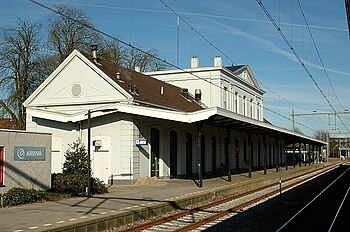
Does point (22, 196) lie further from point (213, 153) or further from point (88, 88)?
point (213, 153)

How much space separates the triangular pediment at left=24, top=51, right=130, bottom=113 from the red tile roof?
542 millimetres

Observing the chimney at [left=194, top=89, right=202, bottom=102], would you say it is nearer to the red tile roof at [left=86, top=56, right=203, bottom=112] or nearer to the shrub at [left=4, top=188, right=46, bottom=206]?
the red tile roof at [left=86, top=56, right=203, bottom=112]

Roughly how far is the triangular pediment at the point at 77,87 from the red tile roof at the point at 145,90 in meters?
0.54

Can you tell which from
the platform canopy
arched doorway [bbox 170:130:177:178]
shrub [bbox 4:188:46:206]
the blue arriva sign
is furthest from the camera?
arched doorway [bbox 170:130:177:178]

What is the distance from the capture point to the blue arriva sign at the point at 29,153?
17.5 metres

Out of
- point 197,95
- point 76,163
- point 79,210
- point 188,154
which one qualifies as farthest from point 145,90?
point 79,210

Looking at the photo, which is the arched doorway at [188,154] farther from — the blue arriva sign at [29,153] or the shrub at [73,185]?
the blue arriva sign at [29,153]

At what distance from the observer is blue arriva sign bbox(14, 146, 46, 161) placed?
17523 millimetres

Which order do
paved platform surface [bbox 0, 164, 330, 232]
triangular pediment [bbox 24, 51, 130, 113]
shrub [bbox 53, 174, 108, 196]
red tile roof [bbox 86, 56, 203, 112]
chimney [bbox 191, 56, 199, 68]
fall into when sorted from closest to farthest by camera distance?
paved platform surface [bbox 0, 164, 330, 232] → shrub [bbox 53, 174, 108, 196] → triangular pediment [bbox 24, 51, 130, 113] → red tile roof [bbox 86, 56, 203, 112] → chimney [bbox 191, 56, 199, 68]

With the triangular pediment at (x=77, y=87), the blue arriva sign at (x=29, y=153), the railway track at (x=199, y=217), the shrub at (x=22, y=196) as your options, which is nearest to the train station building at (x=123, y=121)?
the triangular pediment at (x=77, y=87)

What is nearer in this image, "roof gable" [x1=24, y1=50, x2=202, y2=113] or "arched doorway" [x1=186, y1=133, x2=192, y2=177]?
"roof gable" [x1=24, y1=50, x2=202, y2=113]

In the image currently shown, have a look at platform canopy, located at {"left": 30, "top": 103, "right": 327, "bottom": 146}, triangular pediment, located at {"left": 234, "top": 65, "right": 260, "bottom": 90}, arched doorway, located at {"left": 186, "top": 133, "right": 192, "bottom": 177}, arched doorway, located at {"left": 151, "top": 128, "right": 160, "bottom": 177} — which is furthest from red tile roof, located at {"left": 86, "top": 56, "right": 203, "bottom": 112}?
triangular pediment, located at {"left": 234, "top": 65, "right": 260, "bottom": 90}

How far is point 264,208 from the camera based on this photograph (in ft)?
59.0

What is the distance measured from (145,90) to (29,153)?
13997 mm
